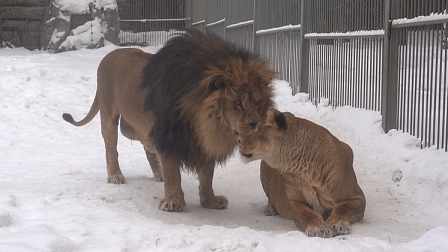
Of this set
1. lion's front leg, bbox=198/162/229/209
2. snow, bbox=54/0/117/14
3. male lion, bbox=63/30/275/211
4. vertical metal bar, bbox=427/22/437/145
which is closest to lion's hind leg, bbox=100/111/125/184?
male lion, bbox=63/30/275/211

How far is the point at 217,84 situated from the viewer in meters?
4.05

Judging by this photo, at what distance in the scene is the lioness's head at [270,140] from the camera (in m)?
4.04

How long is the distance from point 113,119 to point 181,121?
66.9 inches

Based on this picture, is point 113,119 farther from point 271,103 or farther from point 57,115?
point 57,115

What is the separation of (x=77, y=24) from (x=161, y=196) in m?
10.7

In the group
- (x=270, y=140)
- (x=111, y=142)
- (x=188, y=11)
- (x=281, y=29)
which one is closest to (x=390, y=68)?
(x=270, y=140)

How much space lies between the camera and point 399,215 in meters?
4.36

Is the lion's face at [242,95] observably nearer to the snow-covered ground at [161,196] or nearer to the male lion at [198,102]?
the male lion at [198,102]

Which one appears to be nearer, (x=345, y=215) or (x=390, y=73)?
(x=345, y=215)

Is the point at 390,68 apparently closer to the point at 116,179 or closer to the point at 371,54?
the point at 371,54

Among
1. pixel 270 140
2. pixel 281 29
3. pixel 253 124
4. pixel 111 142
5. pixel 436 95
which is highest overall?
pixel 281 29

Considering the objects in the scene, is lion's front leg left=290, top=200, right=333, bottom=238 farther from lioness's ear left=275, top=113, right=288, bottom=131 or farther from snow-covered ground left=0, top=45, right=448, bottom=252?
lioness's ear left=275, top=113, right=288, bottom=131

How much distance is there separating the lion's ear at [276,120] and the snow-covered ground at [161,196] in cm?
76

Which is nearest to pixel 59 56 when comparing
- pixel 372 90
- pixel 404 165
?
pixel 372 90
